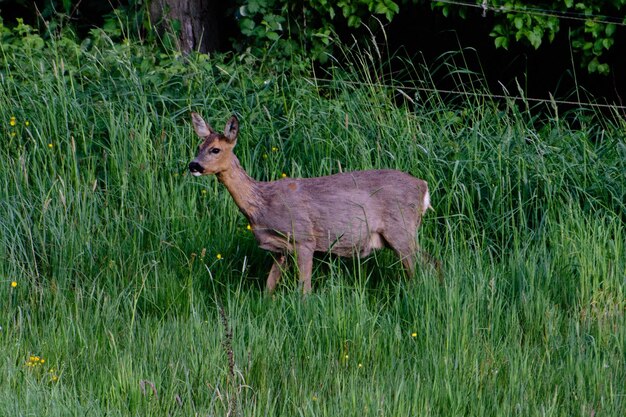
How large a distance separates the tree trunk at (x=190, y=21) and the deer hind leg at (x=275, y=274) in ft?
11.2

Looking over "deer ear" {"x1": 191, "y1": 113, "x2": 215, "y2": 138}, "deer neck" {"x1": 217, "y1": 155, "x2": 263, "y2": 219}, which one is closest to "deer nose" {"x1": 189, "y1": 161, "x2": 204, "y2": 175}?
"deer neck" {"x1": 217, "y1": 155, "x2": 263, "y2": 219}

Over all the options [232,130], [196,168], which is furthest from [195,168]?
[232,130]

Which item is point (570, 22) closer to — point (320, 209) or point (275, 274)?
point (320, 209)

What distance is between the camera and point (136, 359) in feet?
17.1

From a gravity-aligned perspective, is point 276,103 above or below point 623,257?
above

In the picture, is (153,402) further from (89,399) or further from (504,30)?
(504,30)

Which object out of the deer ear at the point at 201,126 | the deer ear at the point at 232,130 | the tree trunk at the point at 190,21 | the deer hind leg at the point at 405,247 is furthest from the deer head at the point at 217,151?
the tree trunk at the point at 190,21

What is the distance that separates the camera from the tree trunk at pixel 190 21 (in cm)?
948

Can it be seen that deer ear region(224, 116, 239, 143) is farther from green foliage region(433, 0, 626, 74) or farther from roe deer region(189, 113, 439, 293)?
green foliage region(433, 0, 626, 74)

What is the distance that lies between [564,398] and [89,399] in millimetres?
2072

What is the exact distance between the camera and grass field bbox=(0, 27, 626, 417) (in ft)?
16.0

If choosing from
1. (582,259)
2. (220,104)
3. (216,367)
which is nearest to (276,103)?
(220,104)

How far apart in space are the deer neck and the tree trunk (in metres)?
3.19

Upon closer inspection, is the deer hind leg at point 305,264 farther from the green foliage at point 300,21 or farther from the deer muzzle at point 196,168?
the green foliage at point 300,21
